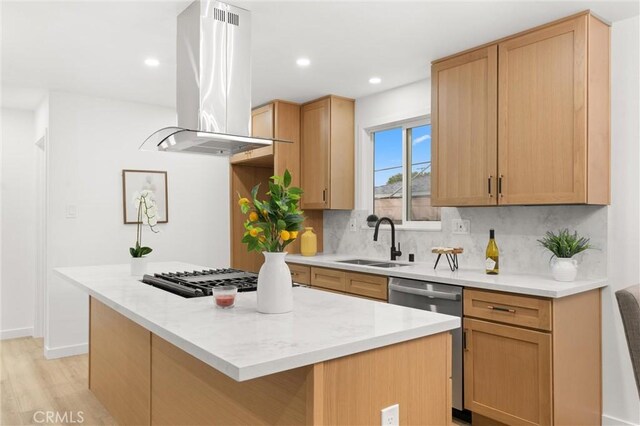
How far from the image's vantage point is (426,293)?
9.78 feet

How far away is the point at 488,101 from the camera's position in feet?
9.91

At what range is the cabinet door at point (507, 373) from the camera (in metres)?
2.46

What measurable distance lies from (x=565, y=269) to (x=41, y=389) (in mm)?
3728

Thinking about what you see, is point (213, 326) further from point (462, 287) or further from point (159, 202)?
point (159, 202)

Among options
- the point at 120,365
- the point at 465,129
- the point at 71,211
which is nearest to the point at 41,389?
the point at 120,365

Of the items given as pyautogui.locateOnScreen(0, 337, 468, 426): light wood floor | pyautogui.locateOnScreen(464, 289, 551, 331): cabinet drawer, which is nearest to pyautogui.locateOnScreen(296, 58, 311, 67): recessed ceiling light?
pyautogui.locateOnScreen(464, 289, 551, 331): cabinet drawer

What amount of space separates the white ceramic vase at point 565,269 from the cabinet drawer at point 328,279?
1.56 m

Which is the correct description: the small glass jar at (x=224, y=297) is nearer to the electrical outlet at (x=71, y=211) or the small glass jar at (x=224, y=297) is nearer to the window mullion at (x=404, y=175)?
the window mullion at (x=404, y=175)

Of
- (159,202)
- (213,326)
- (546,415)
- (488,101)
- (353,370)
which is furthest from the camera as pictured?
(159,202)

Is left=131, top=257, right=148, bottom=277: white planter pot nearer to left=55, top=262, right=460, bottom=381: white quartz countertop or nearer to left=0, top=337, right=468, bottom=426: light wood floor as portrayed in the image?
left=55, top=262, right=460, bottom=381: white quartz countertop

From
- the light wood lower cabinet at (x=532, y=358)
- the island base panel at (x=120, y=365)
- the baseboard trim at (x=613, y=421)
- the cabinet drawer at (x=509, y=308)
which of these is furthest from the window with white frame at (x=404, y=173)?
the island base panel at (x=120, y=365)

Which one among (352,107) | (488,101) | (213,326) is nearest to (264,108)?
(352,107)

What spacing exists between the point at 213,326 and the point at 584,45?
2480 millimetres

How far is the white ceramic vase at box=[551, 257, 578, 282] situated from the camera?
264 centimetres
